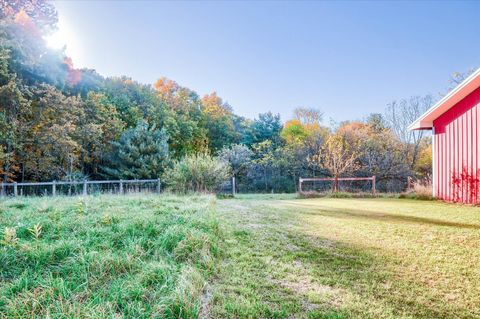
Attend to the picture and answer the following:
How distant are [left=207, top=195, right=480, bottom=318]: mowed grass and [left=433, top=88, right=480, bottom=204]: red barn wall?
382 centimetres

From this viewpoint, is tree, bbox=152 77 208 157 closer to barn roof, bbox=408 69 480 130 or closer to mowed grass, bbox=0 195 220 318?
barn roof, bbox=408 69 480 130

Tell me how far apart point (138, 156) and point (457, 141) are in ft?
50.3

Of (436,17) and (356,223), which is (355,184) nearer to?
(436,17)

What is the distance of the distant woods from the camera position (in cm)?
1288

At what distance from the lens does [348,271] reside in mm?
2793

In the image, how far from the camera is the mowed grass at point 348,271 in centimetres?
207

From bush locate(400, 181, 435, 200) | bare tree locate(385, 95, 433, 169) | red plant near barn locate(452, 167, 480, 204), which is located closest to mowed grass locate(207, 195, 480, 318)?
red plant near barn locate(452, 167, 480, 204)

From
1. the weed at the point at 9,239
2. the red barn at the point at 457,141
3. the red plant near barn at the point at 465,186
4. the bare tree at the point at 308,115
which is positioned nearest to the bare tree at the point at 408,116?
the bare tree at the point at 308,115

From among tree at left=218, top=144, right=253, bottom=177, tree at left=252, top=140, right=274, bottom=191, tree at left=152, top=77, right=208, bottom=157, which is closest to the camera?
tree at left=252, top=140, right=274, bottom=191

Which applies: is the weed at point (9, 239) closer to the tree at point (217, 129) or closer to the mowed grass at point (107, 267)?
the mowed grass at point (107, 267)

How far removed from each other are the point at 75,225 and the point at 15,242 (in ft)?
2.96

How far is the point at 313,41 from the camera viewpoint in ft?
43.2

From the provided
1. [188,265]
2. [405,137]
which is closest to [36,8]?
[188,265]

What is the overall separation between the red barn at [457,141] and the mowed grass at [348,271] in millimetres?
3851
